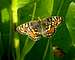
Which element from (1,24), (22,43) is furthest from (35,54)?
(1,24)

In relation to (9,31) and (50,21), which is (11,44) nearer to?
(9,31)

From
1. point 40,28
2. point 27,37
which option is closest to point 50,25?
point 40,28

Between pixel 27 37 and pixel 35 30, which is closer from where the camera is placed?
pixel 35 30

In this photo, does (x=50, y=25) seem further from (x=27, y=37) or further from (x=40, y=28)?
(x=27, y=37)

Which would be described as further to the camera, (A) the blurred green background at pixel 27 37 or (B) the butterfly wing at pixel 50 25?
(A) the blurred green background at pixel 27 37
